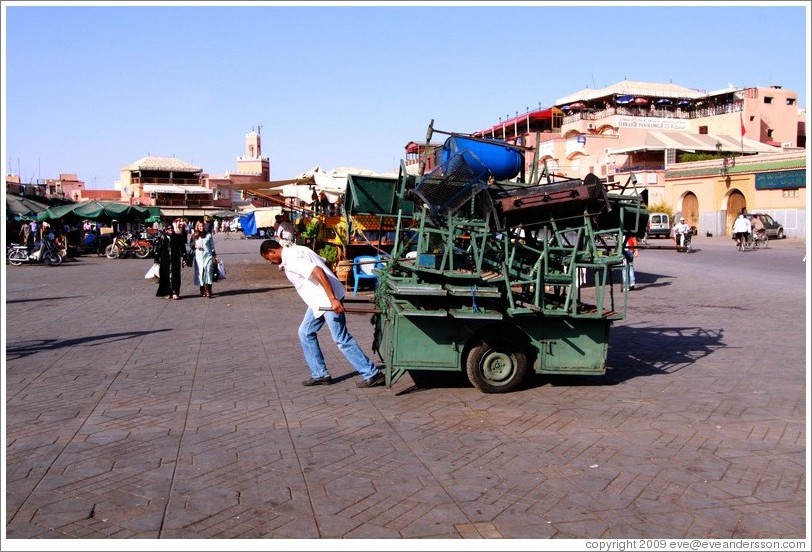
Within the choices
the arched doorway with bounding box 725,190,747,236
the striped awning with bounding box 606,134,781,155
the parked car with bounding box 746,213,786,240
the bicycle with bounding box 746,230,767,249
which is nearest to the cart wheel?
the bicycle with bounding box 746,230,767,249

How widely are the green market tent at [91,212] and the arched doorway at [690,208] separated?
115 ft

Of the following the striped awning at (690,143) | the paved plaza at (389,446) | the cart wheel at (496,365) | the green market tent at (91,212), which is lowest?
the paved plaza at (389,446)

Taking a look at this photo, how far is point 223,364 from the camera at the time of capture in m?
8.46

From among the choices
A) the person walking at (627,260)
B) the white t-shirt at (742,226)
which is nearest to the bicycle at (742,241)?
the white t-shirt at (742,226)

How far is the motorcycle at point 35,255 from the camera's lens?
2731 cm

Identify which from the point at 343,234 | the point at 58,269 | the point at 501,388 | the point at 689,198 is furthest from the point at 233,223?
the point at 501,388

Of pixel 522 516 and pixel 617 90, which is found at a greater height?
pixel 617 90

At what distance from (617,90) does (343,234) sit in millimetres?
54563

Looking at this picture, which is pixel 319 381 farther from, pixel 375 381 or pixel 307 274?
pixel 307 274

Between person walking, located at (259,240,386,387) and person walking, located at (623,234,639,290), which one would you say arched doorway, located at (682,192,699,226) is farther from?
person walking, located at (259,240,386,387)

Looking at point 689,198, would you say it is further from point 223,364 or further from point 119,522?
point 119,522

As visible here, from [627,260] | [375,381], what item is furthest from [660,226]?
[375,381]

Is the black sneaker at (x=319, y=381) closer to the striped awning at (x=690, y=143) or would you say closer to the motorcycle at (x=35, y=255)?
the motorcycle at (x=35, y=255)

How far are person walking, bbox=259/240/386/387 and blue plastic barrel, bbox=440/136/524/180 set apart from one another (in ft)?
5.17
